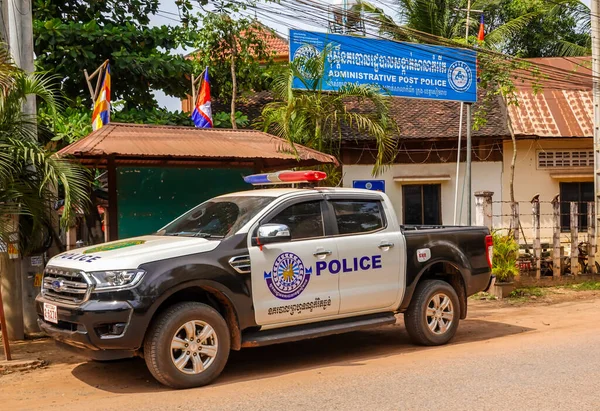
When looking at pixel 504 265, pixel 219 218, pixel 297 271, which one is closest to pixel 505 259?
pixel 504 265

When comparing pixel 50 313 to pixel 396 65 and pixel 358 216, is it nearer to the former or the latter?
pixel 358 216

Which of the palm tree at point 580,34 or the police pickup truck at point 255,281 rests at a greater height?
the palm tree at point 580,34

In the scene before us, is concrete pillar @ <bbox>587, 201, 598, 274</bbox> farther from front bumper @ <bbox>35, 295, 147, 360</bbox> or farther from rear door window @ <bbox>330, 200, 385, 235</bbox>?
front bumper @ <bbox>35, 295, 147, 360</bbox>

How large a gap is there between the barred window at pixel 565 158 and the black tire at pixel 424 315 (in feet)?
44.6

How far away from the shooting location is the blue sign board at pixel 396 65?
15328 millimetres

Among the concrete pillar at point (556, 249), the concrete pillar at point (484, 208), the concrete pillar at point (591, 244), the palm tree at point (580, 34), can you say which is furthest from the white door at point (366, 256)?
the palm tree at point (580, 34)

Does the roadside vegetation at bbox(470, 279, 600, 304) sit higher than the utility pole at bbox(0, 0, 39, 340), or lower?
lower

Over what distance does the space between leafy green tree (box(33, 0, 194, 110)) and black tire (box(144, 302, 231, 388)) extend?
9.12 metres

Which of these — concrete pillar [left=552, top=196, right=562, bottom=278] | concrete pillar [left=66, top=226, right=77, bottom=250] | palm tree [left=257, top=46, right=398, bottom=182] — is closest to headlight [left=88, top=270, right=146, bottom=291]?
concrete pillar [left=66, top=226, right=77, bottom=250]

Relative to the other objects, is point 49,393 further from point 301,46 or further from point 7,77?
point 301,46

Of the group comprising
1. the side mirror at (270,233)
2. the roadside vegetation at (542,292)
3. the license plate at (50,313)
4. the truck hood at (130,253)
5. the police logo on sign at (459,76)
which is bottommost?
the roadside vegetation at (542,292)

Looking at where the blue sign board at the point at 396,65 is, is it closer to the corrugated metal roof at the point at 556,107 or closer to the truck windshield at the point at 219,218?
the corrugated metal roof at the point at 556,107

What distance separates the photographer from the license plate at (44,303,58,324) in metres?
6.26

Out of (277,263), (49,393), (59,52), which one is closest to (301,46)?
(59,52)
